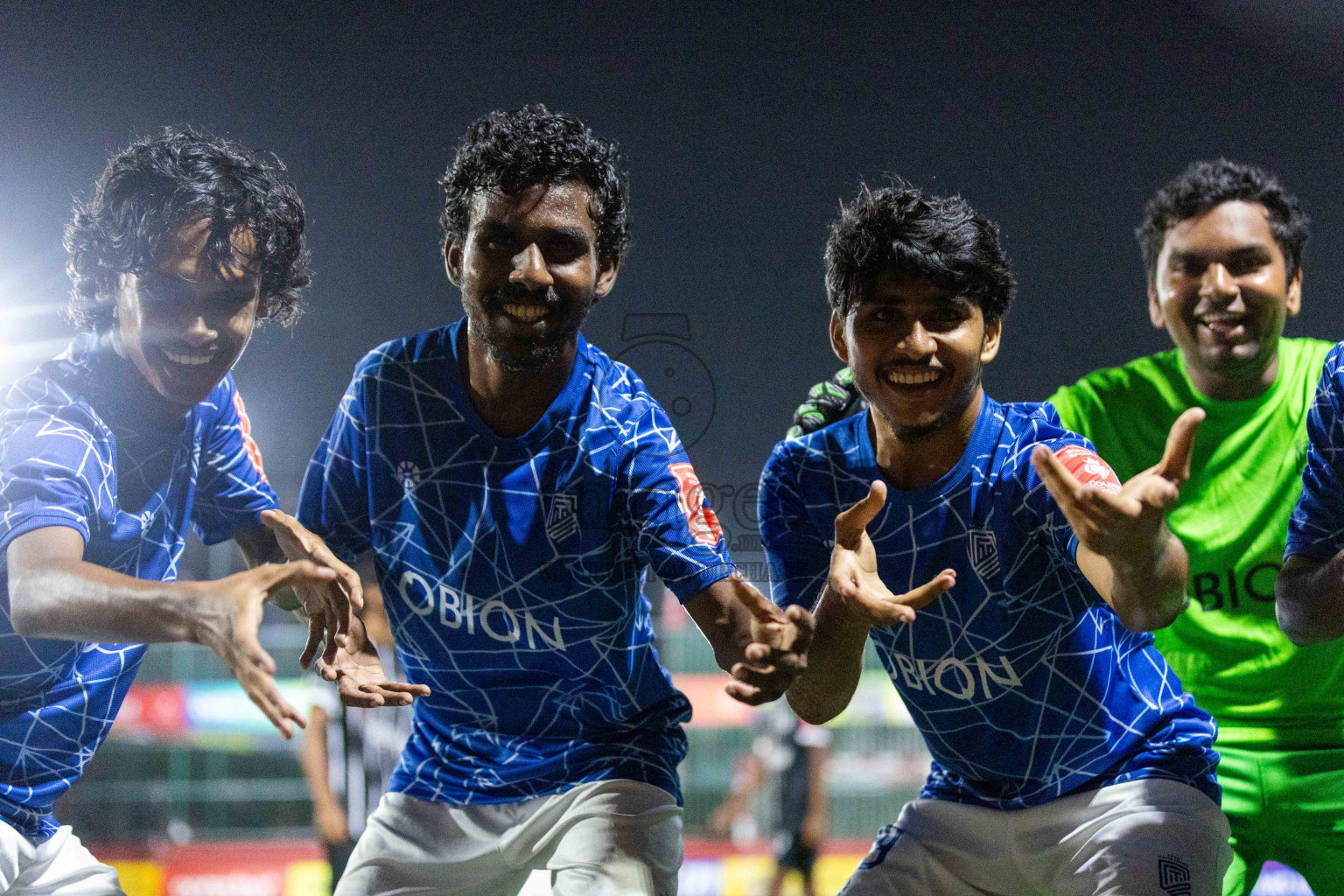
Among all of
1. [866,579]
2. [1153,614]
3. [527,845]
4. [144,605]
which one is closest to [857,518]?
[866,579]

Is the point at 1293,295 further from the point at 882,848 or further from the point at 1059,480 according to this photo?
the point at 882,848

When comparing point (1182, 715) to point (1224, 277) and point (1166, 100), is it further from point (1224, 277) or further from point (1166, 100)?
point (1166, 100)

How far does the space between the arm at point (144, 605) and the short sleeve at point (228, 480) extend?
16.6 inches

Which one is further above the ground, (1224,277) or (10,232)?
(10,232)

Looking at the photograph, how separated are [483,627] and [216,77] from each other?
226cm

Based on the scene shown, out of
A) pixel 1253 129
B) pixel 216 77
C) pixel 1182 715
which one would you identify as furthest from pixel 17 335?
pixel 1253 129

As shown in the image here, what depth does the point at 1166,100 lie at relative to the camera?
334 cm

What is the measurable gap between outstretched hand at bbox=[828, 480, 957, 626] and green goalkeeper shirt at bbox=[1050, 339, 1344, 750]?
0.86 m

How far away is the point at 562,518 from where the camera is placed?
6.11 feet

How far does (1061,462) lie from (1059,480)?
20 cm

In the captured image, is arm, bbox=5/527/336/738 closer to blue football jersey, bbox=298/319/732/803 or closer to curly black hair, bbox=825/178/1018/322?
blue football jersey, bbox=298/319/732/803

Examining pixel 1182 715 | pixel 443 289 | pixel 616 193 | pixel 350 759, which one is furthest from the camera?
pixel 350 759

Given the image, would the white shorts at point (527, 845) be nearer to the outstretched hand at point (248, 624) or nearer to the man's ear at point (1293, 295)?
the outstretched hand at point (248, 624)

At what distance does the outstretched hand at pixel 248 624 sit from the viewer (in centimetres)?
134
